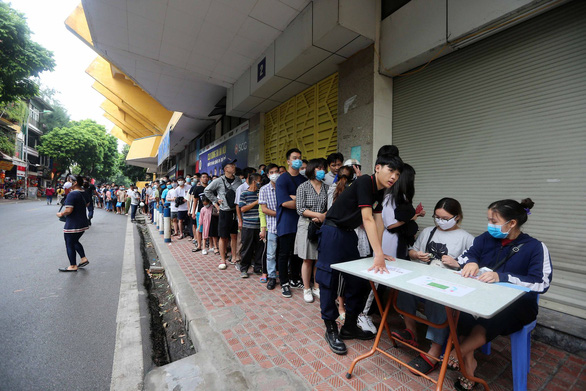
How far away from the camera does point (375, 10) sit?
4.77 metres

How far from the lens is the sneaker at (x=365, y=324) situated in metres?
2.78

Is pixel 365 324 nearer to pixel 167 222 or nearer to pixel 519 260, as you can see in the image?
pixel 519 260

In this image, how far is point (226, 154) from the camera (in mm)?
11656

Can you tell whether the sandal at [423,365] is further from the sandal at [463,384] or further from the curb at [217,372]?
the curb at [217,372]

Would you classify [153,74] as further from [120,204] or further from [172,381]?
[120,204]

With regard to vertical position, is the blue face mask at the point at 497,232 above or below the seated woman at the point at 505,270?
above

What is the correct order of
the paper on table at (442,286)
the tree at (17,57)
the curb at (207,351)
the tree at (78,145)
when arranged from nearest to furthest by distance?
the paper on table at (442,286), the curb at (207,351), the tree at (17,57), the tree at (78,145)

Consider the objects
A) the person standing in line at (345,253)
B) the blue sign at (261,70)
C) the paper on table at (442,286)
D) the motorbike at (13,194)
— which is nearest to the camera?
the paper on table at (442,286)

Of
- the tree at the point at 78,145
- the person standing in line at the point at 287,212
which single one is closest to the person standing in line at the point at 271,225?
the person standing in line at the point at 287,212

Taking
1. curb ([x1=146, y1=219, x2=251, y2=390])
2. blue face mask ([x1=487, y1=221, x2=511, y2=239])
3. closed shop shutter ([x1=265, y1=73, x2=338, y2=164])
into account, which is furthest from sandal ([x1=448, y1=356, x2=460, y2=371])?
closed shop shutter ([x1=265, y1=73, x2=338, y2=164])

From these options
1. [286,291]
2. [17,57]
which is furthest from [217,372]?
[17,57]

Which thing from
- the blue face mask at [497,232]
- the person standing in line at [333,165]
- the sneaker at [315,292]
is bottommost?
the sneaker at [315,292]

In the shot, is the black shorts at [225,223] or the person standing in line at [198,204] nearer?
the black shorts at [225,223]

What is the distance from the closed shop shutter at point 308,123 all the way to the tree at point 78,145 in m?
38.8
